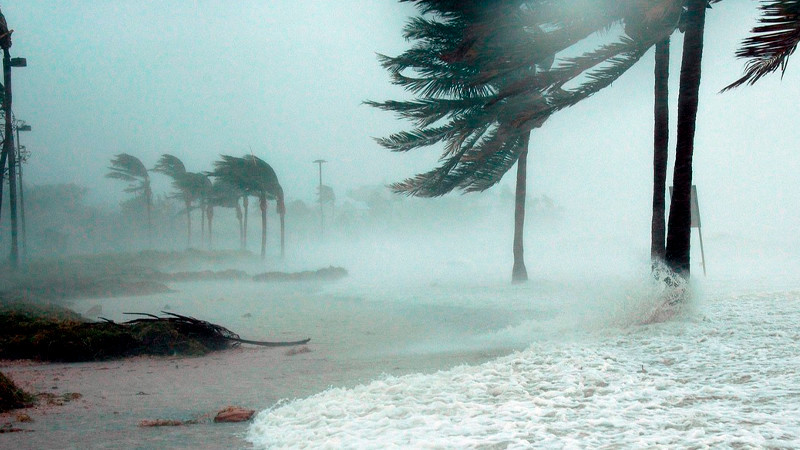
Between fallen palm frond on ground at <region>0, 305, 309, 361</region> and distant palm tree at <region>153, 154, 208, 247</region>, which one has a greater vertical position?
distant palm tree at <region>153, 154, 208, 247</region>

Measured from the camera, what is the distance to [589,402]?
3.97m

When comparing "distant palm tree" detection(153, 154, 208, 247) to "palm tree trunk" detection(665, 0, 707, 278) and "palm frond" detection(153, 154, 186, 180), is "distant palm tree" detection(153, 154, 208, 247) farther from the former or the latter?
"palm tree trunk" detection(665, 0, 707, 278)

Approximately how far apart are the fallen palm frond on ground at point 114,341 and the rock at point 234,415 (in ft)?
14.4

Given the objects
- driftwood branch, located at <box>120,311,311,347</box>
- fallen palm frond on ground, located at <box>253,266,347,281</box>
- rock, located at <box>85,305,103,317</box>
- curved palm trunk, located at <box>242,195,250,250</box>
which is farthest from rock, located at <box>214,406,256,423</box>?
curved palm trunk, located at <box>242,195,250,250</box>

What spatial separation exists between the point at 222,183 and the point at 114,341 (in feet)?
124

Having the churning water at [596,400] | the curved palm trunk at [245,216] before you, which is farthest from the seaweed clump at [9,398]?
the curved palm trunk at [245,216]

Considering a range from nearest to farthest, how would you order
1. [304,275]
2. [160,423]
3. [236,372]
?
[160,423], [236,372], [304,275]

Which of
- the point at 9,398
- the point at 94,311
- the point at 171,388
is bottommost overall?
the point at 94,311

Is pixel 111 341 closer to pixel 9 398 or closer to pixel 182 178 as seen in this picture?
pixel 9 398

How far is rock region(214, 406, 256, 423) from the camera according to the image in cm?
469

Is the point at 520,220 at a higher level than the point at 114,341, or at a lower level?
higher

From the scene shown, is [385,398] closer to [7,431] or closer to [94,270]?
[7,431]

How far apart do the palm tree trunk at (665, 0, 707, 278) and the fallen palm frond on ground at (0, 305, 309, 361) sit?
6.01 meters

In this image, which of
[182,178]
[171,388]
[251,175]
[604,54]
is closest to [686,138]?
[604,54]
